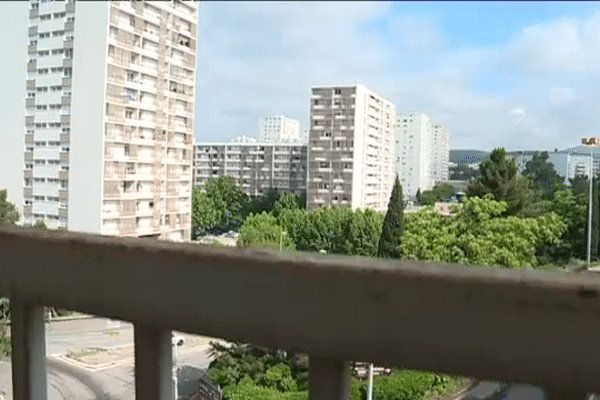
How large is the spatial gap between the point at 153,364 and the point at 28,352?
17 centimetres

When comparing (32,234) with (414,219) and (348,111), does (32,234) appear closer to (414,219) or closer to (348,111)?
(414,219)

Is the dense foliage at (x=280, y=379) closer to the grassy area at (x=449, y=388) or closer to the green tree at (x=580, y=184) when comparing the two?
the grassy area at (x=449, y=388)

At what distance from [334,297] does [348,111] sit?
1465 millimetres

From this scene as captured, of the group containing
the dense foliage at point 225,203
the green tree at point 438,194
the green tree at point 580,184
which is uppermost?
the green tree at point 580,184

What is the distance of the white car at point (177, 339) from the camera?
511mm

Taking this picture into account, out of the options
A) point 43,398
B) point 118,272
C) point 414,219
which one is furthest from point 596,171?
point 43,398

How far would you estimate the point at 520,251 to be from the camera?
0.72m

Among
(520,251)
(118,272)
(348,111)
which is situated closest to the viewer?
(118,272)

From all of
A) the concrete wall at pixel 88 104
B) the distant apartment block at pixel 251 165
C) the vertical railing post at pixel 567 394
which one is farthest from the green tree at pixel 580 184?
the concrete wall at pixel 88 104

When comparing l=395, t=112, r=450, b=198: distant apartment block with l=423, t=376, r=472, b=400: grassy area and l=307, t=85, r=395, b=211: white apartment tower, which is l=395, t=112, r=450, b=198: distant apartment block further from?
l=423, t=376, r=472, b=400: grassy area

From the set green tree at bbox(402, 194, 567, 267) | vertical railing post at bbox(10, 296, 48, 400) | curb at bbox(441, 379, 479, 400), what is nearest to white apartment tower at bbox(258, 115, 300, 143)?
green tree at bbox(402, 194, 567, 267)

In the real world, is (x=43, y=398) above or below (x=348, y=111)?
below

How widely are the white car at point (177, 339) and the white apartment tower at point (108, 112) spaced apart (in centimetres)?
26

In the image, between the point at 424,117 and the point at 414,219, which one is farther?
the point at 424,117
